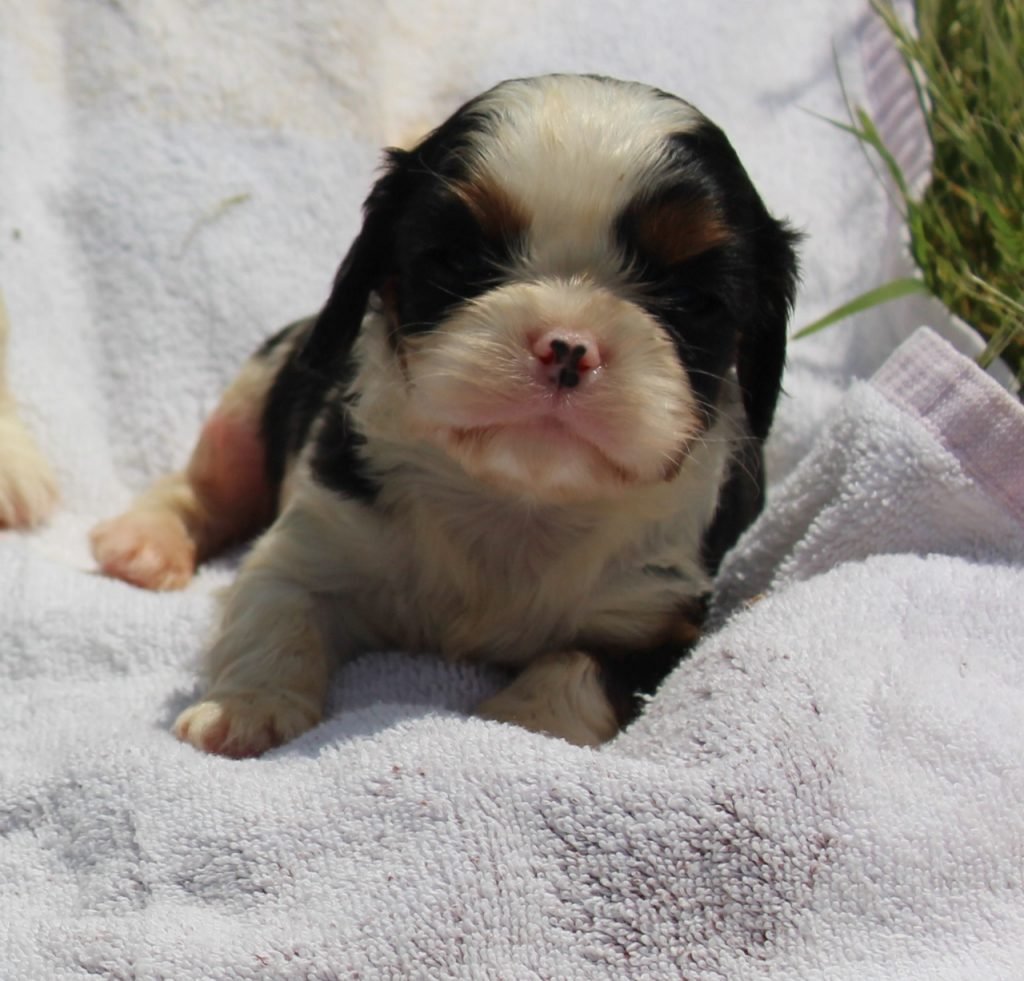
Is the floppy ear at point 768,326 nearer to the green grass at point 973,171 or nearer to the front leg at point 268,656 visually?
the green grass at point 973,171

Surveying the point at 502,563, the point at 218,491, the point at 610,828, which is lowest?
the point at 218,491

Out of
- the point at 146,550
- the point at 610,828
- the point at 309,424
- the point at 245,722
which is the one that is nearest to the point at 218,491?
the point at 146,550

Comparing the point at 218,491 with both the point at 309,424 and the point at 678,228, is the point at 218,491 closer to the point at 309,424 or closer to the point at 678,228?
the point at 309,424

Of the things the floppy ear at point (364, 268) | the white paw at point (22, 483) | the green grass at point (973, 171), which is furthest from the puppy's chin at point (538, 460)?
the white paw at point (22, 483)

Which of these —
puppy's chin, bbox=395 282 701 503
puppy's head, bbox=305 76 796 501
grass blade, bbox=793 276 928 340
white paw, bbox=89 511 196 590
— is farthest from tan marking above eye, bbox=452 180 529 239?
white paw, bbox=89 511 196 590

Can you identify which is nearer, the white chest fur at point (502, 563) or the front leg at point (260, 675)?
the front leg at point (260, 675)

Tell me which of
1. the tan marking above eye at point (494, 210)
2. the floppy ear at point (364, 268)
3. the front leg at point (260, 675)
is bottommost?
the front leg at point (260, 675)

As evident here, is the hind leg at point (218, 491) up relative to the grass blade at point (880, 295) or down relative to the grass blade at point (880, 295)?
down
